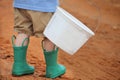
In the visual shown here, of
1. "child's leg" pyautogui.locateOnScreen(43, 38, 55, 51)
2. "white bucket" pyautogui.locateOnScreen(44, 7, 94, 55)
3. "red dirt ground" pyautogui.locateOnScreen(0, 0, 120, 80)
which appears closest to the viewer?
"white bucket" pyautogui.locateOnScreen(44, 7, 94, 55)

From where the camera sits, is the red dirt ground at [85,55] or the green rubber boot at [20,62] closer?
the green rubber boot at [20,62]

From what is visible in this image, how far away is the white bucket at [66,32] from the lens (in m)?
2.00

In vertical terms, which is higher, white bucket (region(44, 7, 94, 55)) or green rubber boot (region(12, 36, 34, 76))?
white bucket (region(44, 7, 94, 55))

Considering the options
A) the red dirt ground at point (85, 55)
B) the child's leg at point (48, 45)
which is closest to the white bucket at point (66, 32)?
the child's leg at point (48, 45)

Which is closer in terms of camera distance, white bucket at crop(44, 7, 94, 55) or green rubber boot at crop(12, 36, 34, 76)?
white bucket at crop(44, 7, 94, 55)

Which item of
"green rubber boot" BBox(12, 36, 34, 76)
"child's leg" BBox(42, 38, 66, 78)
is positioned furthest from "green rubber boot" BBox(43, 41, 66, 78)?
"green rubber boot" BBox(12, 36, 34, 76)

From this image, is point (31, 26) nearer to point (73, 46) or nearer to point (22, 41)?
point (22, 41)

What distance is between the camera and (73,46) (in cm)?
204

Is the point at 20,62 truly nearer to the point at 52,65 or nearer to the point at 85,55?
the point at 52,65

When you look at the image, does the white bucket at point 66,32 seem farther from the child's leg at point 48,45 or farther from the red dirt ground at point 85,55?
the red dirt ground at point 85,55

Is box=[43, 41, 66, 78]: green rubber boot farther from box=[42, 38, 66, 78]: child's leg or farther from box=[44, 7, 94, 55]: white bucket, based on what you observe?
box=[44, 7, 94, 55]: white bucket

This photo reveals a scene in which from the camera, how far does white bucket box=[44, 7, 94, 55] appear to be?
1995 millimetres

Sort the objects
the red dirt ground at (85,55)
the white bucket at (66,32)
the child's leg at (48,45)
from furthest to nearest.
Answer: the red dirt ground at (85,55), the child's leg at (48,45), the white bucket at (66,32)

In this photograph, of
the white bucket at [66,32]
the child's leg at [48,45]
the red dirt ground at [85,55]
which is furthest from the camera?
the red dirt ground at [85,55]
